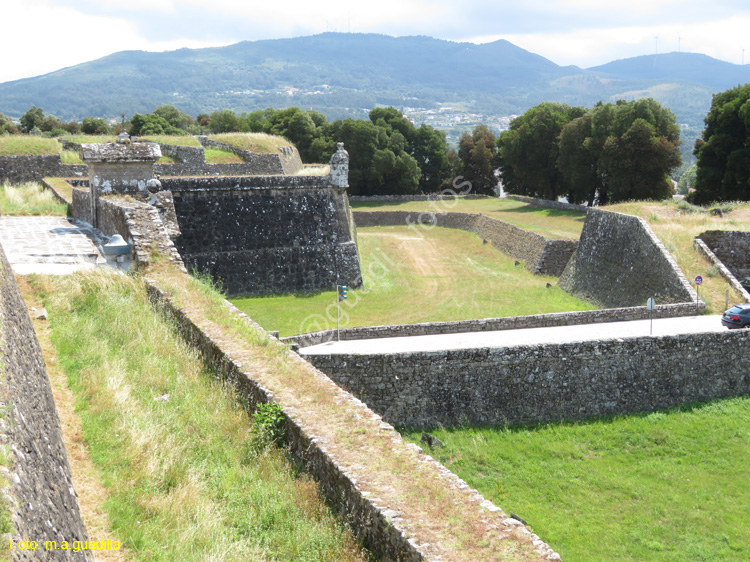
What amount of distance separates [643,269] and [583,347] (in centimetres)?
1114

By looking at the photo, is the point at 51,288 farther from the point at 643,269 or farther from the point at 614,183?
the point at 614,183

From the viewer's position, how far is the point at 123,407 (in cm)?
608

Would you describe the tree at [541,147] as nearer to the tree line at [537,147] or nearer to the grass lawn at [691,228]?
the tree line at [537,147]

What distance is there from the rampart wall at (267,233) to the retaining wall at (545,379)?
11.7m

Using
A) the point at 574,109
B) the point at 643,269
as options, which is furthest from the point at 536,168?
the point at 643,269

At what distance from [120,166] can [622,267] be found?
18.1 m

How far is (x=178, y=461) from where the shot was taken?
552 centimetres

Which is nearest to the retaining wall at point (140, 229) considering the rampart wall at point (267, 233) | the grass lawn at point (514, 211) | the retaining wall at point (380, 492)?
the retaining wall at point (380, 492)

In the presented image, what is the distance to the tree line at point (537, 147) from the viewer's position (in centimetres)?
3628

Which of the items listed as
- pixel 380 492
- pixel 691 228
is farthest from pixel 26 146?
pixel 380 492

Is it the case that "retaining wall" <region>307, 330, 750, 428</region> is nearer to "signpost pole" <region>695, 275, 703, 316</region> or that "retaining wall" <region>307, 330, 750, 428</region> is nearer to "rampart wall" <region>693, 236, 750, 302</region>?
"signpost pole" <region>695, 275, 703, 316</region>

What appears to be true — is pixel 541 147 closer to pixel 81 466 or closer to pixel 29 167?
pixel 29 167

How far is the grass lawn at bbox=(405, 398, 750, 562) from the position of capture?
9.23 meters

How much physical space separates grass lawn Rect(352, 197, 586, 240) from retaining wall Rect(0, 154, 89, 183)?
24704 mm
